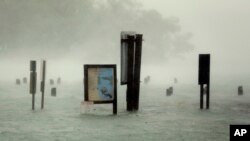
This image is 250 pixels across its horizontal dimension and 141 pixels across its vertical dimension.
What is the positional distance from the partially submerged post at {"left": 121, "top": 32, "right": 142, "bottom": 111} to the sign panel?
1.28 metres

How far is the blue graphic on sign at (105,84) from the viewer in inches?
730

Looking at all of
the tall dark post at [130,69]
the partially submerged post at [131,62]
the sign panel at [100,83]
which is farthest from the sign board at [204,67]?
the sign panel at [100,83]

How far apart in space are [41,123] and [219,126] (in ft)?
16.7

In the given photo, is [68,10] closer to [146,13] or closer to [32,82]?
[146,13]

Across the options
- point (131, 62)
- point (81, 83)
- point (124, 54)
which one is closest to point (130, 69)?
point (131, 62)

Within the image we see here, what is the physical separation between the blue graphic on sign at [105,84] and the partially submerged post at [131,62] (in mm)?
1264

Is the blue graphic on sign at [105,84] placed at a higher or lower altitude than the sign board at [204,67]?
lower

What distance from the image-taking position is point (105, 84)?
18688mm

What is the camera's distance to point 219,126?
1582 centimetres

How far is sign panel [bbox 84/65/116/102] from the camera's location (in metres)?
18.5

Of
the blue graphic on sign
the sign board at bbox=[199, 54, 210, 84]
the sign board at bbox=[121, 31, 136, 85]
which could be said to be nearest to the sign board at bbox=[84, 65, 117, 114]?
the blue graphic on sign

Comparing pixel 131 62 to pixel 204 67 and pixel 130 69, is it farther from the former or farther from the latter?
pixel 204 67

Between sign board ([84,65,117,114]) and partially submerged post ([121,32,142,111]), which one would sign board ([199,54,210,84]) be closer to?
partially submerged post ([121,32,142,111])

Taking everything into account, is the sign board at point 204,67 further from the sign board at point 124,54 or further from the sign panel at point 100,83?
the sign panel at point 100,83
